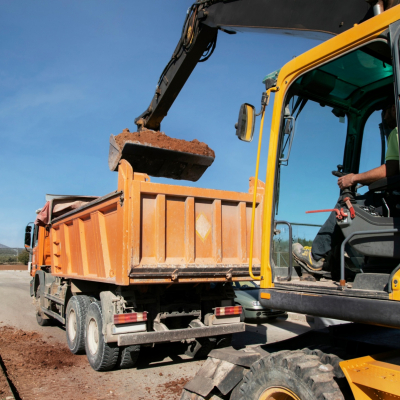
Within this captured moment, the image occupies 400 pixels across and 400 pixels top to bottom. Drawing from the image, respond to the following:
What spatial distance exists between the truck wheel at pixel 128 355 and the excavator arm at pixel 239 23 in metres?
4.36

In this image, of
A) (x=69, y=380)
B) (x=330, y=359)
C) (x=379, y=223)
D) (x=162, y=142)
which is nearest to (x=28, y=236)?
(x=162, y=142)

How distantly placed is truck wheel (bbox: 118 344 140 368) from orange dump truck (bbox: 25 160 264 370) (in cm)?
1

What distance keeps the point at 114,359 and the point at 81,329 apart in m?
1.12

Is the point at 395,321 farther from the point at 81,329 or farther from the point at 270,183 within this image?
the point at 81,329

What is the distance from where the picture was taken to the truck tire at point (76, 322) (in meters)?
6.55

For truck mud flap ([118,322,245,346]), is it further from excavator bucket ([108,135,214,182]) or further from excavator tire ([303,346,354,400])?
excavator bucket ([108,135,214,182])

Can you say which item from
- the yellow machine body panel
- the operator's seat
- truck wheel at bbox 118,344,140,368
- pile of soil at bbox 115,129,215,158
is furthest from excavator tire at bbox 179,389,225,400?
pile of soil at bbox 115,129,215,158

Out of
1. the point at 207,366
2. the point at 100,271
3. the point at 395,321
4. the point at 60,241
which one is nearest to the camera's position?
the point at 395,321

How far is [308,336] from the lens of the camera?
10.6ft

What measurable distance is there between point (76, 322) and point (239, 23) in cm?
531

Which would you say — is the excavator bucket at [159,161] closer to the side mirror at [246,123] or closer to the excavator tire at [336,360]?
the side mirror at [246,123]

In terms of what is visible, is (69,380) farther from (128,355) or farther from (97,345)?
(128,355)

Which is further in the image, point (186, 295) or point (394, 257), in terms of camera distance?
point (186, 295)

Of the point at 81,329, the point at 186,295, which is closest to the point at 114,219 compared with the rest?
the point at 186,295
